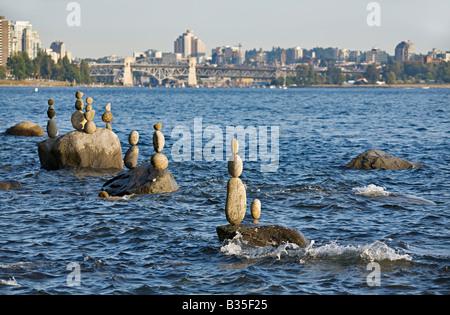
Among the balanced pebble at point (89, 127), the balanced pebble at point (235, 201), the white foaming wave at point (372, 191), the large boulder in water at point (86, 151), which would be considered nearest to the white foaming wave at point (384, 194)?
the white foaming wave at point (372, 191)

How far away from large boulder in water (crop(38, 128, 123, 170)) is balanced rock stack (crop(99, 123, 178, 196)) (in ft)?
11.3

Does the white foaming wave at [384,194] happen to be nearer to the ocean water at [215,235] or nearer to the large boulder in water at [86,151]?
the ocean water at [215,235]

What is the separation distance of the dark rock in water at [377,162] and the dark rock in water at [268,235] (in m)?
11.6

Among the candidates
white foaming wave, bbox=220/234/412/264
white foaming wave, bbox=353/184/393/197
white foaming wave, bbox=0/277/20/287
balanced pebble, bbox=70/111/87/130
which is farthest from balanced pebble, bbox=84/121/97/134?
white foaming wave, bbox=0/277/20/287

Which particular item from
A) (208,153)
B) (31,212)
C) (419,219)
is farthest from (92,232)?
(208,153)

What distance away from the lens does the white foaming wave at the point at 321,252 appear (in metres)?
11.2

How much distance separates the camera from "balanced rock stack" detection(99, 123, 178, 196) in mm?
17125

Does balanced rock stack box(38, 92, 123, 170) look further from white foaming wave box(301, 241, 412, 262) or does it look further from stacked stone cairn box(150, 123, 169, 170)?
white foaming wave box(301, 241, 412, 262)

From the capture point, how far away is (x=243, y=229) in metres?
12.0

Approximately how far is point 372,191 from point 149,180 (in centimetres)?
647

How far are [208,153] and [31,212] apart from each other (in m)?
15.1

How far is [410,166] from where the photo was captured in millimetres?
23578

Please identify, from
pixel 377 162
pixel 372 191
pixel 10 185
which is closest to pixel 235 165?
pixel 372 191

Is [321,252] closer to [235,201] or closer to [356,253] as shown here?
[356,253]
